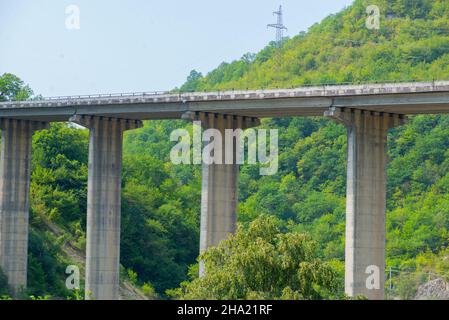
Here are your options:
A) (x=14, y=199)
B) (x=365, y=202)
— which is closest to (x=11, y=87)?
(x=14, y=199)

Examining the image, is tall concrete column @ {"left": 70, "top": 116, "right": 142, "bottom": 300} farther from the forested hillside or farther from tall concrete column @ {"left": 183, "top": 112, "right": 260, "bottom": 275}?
the forested hillside

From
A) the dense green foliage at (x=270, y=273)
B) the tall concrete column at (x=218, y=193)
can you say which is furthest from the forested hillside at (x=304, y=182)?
the dense green foliage at (x=270, y=273)

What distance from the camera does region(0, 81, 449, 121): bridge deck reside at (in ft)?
235

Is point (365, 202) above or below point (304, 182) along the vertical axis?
below

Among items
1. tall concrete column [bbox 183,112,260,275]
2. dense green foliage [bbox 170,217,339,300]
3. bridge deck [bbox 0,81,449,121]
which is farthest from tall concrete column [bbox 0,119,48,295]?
dense green foliage [bbox 170,217,339,300]

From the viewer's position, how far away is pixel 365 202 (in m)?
75.2

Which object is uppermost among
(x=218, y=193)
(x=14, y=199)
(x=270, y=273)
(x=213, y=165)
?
(x=213, y=165)

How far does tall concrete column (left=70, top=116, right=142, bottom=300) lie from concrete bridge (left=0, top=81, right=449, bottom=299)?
2.8 inches

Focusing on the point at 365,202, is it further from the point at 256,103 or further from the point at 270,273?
the point at 270,273

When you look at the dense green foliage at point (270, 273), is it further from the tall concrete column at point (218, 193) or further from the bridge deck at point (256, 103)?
the tall concrete column at point (218, 193)

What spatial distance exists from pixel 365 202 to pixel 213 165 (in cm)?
1205

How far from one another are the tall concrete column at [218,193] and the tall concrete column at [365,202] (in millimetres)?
10088
